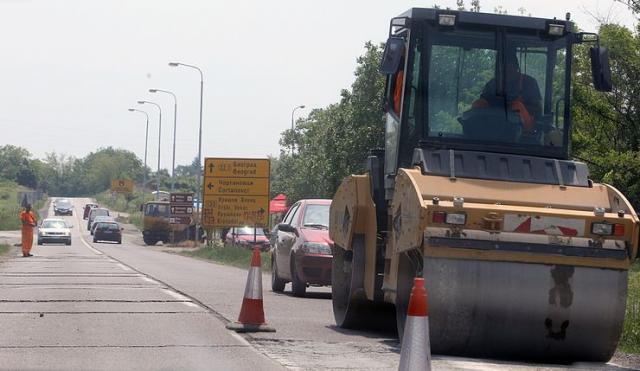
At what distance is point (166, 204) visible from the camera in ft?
213

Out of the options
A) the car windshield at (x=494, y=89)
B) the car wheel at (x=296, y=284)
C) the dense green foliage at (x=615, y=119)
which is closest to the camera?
the car windshield at (x=494, y=89)

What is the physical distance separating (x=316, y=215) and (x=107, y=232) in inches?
1865

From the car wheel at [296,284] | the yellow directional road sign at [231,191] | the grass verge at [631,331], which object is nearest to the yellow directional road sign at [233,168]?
the yellow directional road sign at [231,191]

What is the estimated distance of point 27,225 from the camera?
1435 inches

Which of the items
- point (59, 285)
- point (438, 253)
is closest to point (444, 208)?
point (438, 253)

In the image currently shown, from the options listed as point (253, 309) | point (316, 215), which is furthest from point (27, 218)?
point (253, 309)

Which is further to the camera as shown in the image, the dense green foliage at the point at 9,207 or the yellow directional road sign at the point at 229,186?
the dense green foliage at the point at 9,207

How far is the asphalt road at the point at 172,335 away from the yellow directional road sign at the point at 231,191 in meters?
22.6

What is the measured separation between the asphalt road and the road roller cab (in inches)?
15.6

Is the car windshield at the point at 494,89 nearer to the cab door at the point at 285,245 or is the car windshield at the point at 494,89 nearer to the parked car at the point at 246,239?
the cab door at the point at 285,245

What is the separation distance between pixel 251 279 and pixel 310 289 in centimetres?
984

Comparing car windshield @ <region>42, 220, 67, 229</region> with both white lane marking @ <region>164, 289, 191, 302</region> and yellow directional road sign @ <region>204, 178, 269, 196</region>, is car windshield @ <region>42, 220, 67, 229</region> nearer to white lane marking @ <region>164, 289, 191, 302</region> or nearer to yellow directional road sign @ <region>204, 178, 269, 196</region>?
yellow directional road sign @ <region>204, 178, 269, 196</region>

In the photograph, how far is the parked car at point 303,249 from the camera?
18.8 metres

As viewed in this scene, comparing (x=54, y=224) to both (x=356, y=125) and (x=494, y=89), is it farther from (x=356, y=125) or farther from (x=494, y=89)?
(x=494, y=89)
